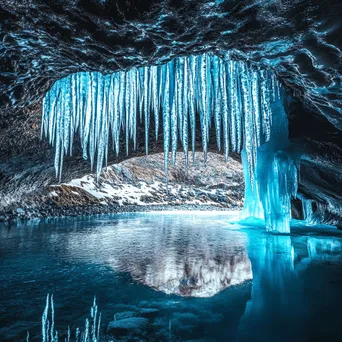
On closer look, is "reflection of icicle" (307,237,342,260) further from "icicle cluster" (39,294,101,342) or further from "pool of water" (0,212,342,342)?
"icicle cluster" (39,294,101,342)

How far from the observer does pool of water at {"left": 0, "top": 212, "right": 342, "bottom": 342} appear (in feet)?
7.36

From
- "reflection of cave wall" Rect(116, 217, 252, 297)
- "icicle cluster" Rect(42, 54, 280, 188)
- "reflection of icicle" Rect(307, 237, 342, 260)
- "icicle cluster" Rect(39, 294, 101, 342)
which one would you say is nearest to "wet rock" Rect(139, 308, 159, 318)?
"icicle cluster" Rect(39, 294, 101, 342)

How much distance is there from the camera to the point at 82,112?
602 cm

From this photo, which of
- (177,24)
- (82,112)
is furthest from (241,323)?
(82,112)

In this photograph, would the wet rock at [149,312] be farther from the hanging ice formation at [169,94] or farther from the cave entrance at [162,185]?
the cave entrance at [162,185]

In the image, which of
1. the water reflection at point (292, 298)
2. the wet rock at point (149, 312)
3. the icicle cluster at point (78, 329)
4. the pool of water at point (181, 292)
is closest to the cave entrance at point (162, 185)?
the pool of water at point (181, 292)

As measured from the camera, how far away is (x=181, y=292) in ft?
10.3

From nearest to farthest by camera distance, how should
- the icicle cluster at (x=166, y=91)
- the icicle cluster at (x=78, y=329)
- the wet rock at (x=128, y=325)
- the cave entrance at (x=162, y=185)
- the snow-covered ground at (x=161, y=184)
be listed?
the icicle cluster at (x=78, y=329), the wet rock at (x=128, y=325), the icicle cluster at (x=166, y=91), the cave entrance at (x=162, y=185), the snow-covered ground at (x=161, y=184)

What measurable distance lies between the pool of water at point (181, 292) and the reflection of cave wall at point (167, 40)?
9.41 ft

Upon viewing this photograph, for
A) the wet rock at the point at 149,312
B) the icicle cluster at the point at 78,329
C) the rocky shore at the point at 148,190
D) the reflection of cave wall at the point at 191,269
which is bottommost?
the wet rock at the point at 149,312

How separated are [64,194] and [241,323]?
1674 cm

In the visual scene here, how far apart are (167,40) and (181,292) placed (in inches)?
134

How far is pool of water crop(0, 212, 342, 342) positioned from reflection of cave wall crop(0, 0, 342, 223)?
2.87 metres

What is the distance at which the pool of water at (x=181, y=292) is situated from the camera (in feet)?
7.36
